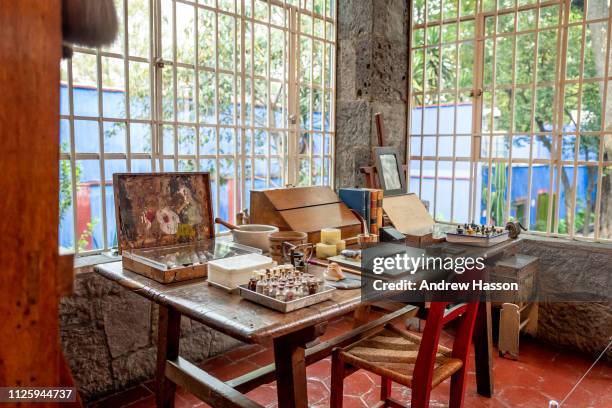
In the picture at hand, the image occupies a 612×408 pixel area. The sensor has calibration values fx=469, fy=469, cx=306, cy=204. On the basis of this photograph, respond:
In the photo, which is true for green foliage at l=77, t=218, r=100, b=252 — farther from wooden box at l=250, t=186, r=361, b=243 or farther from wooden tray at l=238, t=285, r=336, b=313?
wooden tray at l=238, t=285, r=336, b=313

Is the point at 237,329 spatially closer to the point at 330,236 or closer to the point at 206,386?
the point at 206,386

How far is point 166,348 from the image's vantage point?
241 cm

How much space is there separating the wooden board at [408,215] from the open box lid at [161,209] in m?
1.18

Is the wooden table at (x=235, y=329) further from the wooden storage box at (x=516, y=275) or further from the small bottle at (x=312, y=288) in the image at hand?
the wooden storage box at (x=516, y=275)

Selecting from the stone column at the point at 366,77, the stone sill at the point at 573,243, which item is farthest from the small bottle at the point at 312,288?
the stone sill at the point at 573,243

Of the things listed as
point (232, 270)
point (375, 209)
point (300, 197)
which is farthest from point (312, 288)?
point (375, 209)

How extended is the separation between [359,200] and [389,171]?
0.55 meters

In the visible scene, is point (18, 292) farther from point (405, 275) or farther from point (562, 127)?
point (562, 127)

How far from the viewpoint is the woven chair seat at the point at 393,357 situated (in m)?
2.07

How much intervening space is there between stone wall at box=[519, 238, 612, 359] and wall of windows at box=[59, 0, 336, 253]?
1.90 m

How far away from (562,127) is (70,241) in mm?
3475

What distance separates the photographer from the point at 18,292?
0.76 meters

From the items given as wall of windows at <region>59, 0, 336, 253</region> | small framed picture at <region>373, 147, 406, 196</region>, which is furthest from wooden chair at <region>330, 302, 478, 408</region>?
wall of windows at <region>59, 0, 336, 253</region>

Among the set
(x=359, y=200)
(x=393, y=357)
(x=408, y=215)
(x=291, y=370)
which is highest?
(x=359, y=200)
